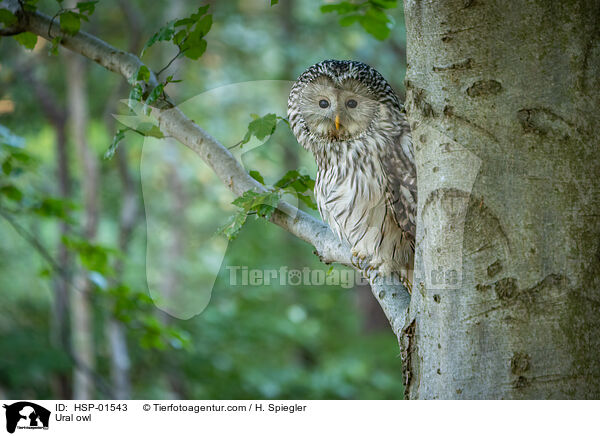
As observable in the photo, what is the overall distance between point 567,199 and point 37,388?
5.66 meters

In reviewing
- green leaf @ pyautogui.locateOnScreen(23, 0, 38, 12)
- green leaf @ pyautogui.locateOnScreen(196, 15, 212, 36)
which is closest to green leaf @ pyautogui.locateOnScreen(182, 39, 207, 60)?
green leaf @ pyautogui.locateOnScreen(196, 15, 212, 36)

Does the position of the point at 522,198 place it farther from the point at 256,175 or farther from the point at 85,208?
the point at 85,208

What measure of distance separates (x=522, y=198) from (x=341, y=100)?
3.33ft

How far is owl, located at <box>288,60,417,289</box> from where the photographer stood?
1790 millimetres

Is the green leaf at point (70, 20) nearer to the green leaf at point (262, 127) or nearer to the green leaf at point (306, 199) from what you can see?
the green leaf at point (262, 127)

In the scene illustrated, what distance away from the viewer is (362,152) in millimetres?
1879

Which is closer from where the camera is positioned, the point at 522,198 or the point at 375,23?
the point at 522,198

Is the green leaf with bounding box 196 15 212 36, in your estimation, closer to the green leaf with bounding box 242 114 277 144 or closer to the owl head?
the green leaf with bounding box 242 114 277 144

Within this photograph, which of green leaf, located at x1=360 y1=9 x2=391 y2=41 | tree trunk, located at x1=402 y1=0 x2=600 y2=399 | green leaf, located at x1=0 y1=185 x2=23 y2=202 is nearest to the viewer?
tree trunk, located at x1=402 y1=0 x2=600 y2=399

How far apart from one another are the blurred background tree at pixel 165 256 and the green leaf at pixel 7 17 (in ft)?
3.85

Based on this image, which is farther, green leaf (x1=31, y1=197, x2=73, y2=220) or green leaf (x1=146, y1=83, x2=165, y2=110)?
green leaf (x1=31, y1=197, x2=73, y2=220)

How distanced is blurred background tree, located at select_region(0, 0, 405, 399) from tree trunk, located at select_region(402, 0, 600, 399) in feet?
6.33

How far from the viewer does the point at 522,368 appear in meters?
0.92

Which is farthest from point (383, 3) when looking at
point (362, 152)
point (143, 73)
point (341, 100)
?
point (143, 73)
